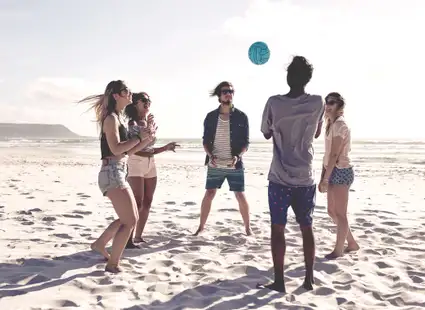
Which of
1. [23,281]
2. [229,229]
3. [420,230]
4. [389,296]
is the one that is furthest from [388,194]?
[23,281]

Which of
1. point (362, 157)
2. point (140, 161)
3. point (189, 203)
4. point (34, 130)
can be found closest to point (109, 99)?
point (140, 161)

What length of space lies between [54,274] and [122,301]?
1106 millimetres

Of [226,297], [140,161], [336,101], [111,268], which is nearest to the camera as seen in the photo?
[226,297]

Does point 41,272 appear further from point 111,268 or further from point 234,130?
point 234,130

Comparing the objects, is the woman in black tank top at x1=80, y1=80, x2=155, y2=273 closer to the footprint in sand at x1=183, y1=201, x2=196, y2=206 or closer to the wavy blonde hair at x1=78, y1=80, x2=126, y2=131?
the wavy blonde hair at x1=78, y1=80, x2=126, y2=131

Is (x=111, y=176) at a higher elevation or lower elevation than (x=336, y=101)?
lower

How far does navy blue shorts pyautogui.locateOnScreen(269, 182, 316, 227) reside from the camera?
3865 millimetres

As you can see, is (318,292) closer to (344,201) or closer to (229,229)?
(344,201)

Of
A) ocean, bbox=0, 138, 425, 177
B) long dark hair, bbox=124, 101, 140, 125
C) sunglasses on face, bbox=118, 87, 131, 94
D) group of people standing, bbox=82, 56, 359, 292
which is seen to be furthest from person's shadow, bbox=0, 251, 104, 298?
ocean, bbox=0, 138, 425, 177

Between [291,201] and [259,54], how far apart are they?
11.3ft

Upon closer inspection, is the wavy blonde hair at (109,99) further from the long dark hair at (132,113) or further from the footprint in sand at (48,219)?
the footprint in sand at (48,219)

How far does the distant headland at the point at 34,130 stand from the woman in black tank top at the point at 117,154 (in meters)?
113

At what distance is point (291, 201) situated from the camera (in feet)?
12.9

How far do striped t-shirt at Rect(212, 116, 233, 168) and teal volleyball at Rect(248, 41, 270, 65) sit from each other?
133 centimetres
